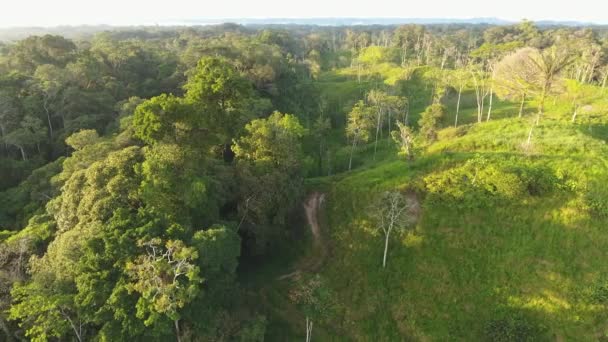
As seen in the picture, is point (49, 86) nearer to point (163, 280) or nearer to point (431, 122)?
point (163, 280)

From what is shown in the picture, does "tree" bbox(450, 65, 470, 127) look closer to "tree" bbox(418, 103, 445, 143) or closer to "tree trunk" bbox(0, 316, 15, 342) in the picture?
"tree" bbox(418, 103, 445, 143)

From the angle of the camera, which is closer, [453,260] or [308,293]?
[308,293]

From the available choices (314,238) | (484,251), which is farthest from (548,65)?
(314,238)

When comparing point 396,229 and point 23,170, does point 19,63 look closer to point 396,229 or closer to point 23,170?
point 23,170

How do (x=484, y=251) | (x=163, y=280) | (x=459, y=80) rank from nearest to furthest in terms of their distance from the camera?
(x=163, y=280)
(x=484, y=251)
(x=459, y=80)

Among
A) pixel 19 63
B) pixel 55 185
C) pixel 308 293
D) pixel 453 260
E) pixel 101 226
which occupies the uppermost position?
pixel 19 63

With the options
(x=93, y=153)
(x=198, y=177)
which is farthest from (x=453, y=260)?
(x=93, y=153)
